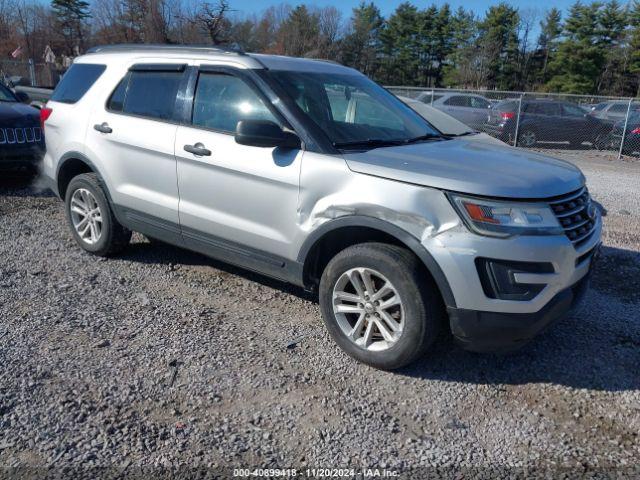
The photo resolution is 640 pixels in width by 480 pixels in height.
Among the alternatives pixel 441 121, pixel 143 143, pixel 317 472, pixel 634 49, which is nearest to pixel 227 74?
pixel 143 143

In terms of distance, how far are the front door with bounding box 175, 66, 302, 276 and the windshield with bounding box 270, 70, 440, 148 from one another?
29 centimetres

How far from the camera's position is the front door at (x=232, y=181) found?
3795 mm

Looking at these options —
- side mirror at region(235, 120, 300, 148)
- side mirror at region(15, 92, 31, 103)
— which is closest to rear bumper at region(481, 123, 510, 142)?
side mirror at region(15, 92, 31, 103)

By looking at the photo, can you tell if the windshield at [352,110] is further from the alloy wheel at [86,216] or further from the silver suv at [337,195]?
the alloy wheel at [86,216]

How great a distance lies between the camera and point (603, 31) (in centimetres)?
5294

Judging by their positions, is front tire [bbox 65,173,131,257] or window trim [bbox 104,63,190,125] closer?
window trim [bbox 104,63,190,125]

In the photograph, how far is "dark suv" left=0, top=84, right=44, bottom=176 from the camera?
25.0ft

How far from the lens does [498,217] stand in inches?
121

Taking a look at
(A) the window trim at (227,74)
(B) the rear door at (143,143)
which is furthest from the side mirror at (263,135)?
(B) the rear door at (143,143)

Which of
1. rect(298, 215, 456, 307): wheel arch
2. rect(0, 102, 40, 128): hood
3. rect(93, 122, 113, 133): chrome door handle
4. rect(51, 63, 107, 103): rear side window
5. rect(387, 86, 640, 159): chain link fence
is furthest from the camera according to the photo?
rect(387, 86, 640, 159): chain link fence

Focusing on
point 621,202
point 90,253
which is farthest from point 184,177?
point 621,202

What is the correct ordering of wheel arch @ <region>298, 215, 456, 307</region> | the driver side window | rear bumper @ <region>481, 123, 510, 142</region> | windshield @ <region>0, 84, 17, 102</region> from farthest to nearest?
rear bumper @ <region>481, 123, 510, 142</region> < windshield @ <region>0, 84, 17, 102</region> < the driver side window < wheel arch @ <region>298, 215, 456, 307</region>

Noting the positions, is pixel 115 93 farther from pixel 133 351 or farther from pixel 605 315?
pixel 605 315

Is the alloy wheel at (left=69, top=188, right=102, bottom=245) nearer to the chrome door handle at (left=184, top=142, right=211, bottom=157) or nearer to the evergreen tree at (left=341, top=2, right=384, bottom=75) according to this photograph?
the chrome door handle at (left=184, top=142, right=211, bottom=157)
